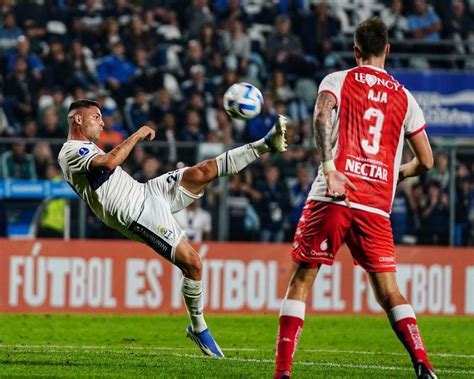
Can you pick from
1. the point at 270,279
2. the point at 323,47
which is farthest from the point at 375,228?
the point at 323,47

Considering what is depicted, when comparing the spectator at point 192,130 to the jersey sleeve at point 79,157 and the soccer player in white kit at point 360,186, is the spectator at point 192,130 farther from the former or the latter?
the soccer player in white kit at point 360,186

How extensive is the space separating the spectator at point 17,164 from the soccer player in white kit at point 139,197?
6009mm

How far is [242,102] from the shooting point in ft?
33.8

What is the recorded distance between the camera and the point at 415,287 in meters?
16.9

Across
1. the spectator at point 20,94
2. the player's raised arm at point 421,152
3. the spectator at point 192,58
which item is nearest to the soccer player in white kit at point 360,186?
the player's raised arm at point 421,152

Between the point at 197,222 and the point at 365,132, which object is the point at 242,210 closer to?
the point at 197,222

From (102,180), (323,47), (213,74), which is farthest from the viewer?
(323,47)

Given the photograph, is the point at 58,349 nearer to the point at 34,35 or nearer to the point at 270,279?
the point at 270,279

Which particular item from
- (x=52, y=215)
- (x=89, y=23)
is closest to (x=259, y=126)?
(x=89, y=23)

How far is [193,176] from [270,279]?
6334 mm

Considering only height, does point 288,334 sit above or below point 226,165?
below

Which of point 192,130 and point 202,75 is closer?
point 192,130

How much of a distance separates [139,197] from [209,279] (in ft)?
20.6

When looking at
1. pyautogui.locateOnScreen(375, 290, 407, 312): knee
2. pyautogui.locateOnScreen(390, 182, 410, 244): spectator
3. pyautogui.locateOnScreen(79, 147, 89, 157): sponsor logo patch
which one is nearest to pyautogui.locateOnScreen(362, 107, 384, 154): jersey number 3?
pyautogui.locateOnScreen(375, 290, 407, 312): knee
